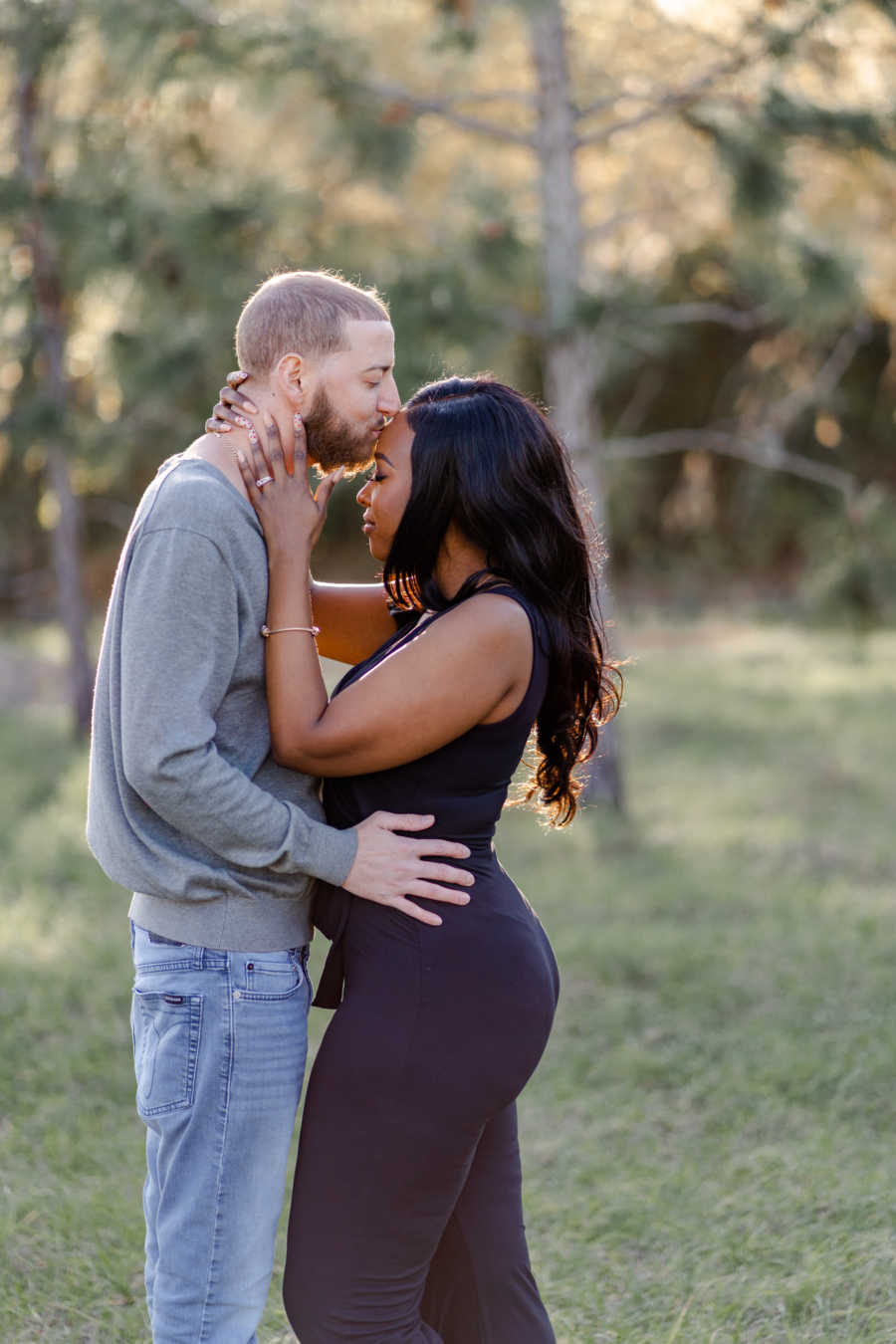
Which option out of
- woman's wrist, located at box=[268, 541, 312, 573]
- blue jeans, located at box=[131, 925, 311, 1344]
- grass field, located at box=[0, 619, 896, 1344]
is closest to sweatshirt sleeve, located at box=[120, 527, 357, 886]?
woman's wrist, located at box=[268, 541, 312, 573]

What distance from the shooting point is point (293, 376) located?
1.99 meters

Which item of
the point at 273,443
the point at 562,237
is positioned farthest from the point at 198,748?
the point at 562,237

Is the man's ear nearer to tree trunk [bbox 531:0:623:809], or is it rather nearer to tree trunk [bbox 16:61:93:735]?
tree trunk [bbox 531:0:623:809]

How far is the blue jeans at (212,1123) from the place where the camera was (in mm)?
1938

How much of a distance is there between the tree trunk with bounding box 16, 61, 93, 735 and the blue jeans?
8693 millimetres

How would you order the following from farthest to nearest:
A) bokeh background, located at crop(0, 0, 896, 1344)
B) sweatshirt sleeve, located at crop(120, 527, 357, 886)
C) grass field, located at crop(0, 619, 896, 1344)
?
bokeh background, located at crop(0, 0, 896, 1344)
grass field, located at crop(0, 619, 896, 1344)
sweatshirt sleeve, located at crop(120, 527, 357, 886)

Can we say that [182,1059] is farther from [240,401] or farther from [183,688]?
[240,401]

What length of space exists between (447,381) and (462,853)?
714 mm

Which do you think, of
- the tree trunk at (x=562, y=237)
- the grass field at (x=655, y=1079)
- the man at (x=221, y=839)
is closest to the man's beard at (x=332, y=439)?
the man at (x=221, y=839)

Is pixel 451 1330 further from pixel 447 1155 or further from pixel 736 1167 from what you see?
pixel 736 1167

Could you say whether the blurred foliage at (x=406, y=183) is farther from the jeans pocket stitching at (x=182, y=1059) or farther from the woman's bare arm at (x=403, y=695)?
the jeans pocket stitching at (x=182, y=1059)

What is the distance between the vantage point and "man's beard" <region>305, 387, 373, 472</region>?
2021mm

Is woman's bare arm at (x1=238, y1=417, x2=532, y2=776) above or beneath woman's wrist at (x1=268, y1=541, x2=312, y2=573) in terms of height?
beneath

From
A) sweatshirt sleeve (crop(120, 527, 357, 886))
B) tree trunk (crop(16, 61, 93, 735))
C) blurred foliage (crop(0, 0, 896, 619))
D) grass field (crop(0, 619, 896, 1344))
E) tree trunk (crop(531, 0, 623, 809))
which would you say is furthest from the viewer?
tree trunk (crop(16, 61, 93, 735))
